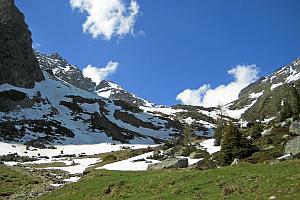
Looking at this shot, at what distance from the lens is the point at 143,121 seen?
642 ft

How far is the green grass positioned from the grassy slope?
29.3 ft

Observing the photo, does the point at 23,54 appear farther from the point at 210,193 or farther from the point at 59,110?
the point at 210,193

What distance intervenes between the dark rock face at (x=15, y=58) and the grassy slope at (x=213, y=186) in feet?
480

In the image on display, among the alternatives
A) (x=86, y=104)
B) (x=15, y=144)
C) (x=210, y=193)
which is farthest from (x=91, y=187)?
(x=86, y=104)

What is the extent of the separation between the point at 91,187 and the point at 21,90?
140 meters

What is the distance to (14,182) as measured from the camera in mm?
52438

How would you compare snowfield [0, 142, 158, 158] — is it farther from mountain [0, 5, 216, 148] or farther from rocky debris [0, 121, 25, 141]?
rocky debris [0, 121, 25, 141]

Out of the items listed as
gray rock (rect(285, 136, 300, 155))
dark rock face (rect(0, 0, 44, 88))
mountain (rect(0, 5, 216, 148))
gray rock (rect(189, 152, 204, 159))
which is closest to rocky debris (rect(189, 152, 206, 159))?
Answer: gray rock (rect(189, 152, 204, 159))

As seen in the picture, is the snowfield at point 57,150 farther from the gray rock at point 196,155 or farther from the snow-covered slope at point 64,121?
the gray rock at point 196,155

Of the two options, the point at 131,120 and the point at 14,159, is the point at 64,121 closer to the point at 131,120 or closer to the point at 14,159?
the point at 131,120

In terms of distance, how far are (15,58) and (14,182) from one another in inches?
5579

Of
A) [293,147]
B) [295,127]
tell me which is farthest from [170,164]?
[295,127]

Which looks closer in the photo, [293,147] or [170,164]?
[293,147]

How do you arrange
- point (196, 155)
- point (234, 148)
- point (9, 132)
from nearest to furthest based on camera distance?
point (234, 148), point (196, 155), point (9, 132)
